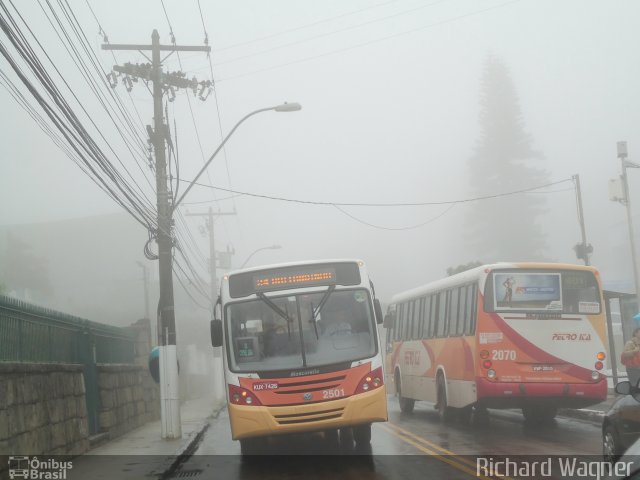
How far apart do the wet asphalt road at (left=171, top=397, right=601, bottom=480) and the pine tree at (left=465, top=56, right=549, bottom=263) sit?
7319cm

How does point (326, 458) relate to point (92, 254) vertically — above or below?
below

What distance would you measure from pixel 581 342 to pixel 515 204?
257 ft

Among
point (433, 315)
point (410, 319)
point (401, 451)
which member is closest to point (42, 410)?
point (401, 451)

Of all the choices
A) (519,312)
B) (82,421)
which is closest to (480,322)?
(519,312)

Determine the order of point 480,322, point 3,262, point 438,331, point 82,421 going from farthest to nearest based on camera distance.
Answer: point 3,262, point 438,331, point 480,322, point 82,421

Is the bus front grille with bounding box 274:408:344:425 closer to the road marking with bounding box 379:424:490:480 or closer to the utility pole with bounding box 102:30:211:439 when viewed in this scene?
the road marking with bounding box 379:424:490:480

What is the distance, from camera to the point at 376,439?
16266mm

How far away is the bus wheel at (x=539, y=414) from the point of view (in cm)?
1900

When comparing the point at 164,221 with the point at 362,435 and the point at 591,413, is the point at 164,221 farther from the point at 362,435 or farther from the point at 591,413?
the point at 591,413

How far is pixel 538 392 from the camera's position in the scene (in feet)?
55.0

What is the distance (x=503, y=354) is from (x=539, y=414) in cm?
334

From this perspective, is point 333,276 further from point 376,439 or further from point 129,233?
point 129,233

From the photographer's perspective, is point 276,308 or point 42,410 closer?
point 42,410

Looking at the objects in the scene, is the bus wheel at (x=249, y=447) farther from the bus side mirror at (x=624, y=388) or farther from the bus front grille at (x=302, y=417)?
the bus side mirror at (x=624, y=388)
